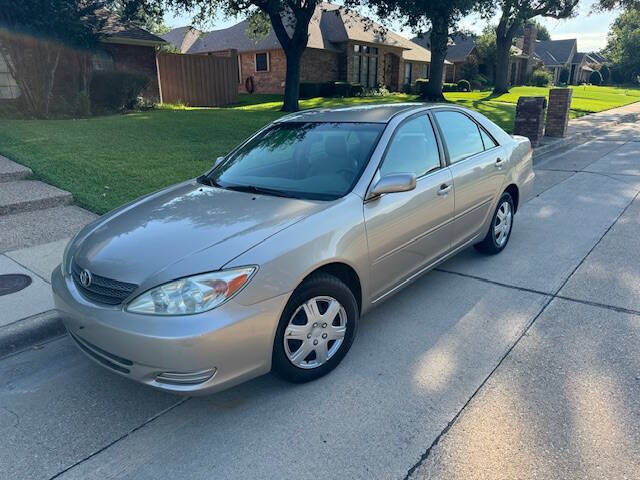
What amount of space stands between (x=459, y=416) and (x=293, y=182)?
1.94 m

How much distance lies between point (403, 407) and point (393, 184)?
142 centimetres

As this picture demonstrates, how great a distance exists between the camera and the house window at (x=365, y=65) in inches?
1229

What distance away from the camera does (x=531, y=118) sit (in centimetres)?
1123

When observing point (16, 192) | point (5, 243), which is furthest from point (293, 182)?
point (16, 192)

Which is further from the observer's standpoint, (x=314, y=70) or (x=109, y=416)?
(x=314, y=70)

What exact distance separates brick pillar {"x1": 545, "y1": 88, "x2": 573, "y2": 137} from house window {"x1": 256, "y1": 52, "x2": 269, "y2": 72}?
2012cm

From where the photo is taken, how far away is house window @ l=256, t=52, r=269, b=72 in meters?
29.3

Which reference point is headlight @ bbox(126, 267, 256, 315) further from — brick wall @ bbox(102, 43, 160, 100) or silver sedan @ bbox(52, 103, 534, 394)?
brick wall @ bbox(102, 43, 160, 100)

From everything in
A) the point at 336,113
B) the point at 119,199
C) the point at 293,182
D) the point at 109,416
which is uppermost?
the point at 336,113

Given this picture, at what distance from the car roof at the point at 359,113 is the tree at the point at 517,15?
19.0 metres

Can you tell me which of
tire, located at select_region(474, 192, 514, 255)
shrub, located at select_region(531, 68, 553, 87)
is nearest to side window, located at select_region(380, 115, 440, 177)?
tire, located at select_region(474, 192, 514, 255)

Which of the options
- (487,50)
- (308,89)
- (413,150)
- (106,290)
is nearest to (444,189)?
(413,150)

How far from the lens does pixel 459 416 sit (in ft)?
8.91

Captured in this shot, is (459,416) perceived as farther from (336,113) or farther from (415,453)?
(336,113)
